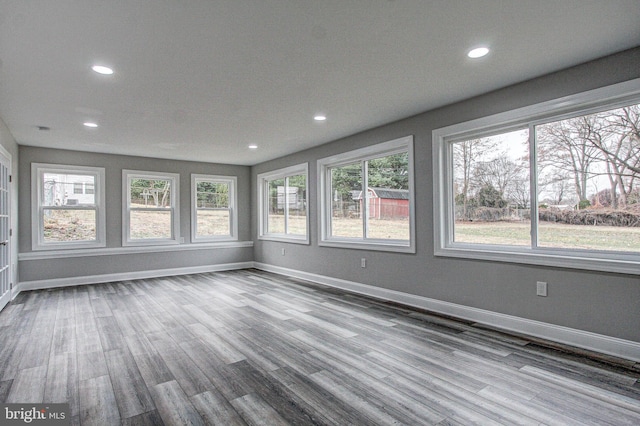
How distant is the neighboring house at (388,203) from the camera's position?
15.2ft

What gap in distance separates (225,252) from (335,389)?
19.1 ft

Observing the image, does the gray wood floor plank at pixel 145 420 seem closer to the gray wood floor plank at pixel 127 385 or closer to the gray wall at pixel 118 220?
the gray wood floor plank at pixel 127 385

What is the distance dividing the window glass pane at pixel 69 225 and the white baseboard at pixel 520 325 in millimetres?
4873

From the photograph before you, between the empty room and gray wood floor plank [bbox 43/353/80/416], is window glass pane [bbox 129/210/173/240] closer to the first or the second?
the empty room

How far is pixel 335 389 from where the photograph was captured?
7.65 feet

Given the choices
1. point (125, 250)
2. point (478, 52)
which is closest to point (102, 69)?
point (478, 52)

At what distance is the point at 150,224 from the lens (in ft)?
22.8

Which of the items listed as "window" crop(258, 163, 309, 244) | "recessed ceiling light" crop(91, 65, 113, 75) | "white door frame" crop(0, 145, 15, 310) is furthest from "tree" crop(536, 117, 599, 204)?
"white door frame" crop(0, 145, 15, 310)

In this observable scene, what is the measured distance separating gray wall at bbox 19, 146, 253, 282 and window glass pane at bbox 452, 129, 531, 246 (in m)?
5.20

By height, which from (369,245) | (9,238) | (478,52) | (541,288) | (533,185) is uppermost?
Answer: (478,52)

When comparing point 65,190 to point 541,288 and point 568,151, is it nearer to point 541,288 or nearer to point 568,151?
point 541,288

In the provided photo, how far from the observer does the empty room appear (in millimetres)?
2182

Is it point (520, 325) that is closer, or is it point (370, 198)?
point (520, 325)

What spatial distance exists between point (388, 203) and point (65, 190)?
560cm
